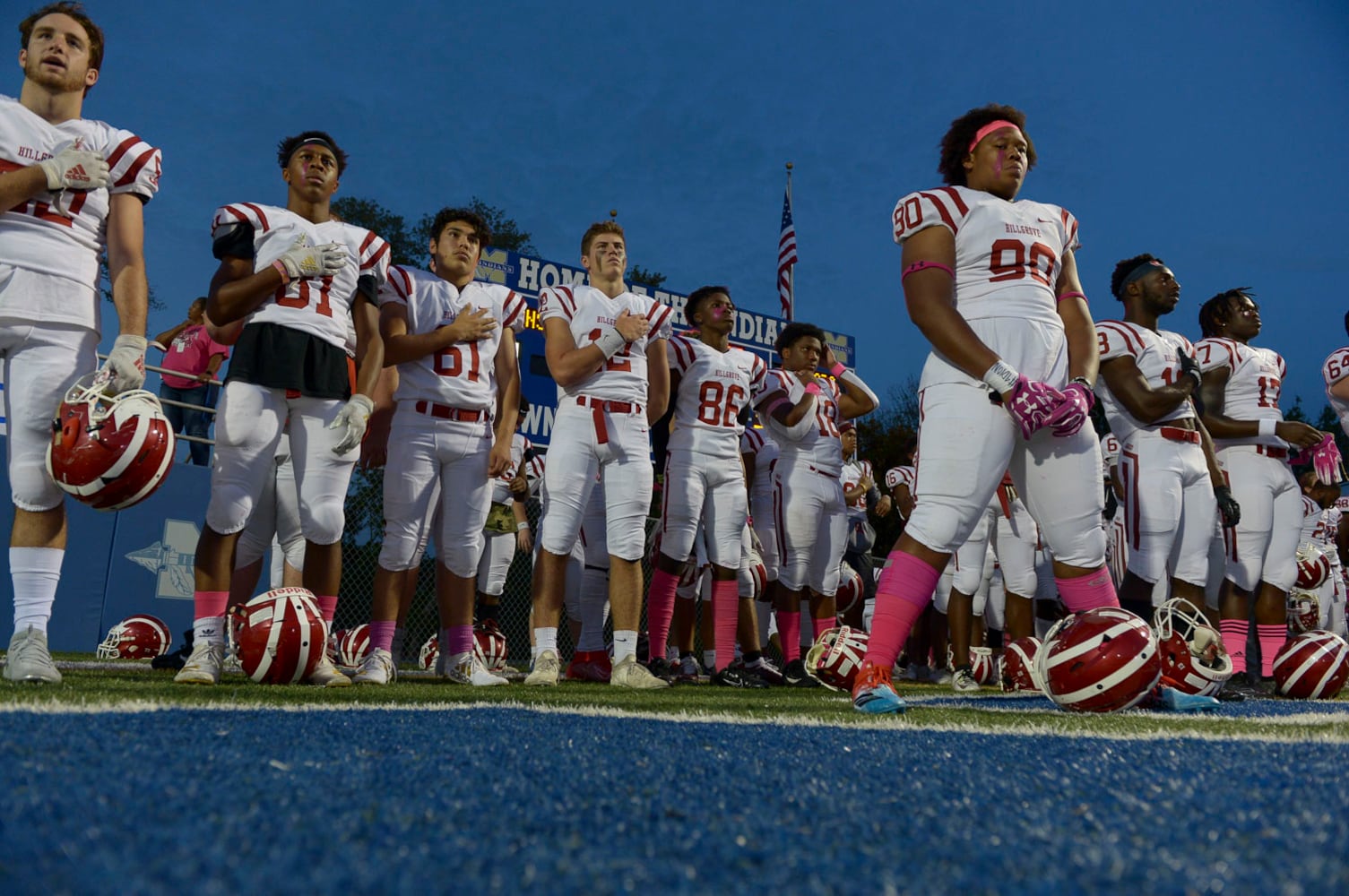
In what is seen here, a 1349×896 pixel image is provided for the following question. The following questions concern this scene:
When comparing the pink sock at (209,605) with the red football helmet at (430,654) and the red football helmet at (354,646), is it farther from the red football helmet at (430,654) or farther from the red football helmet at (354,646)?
the red football helmet at (430,654)

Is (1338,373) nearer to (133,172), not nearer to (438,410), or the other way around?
(438,410)

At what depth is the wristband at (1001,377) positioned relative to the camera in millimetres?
3213

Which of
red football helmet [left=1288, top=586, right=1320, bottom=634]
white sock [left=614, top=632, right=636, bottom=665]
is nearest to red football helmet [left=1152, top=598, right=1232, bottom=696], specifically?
white sock [left=614, top=632, right=636, bottom=665]

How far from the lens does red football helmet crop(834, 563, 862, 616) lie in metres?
9.35

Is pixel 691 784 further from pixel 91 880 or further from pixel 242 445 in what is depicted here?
pixel 242 445

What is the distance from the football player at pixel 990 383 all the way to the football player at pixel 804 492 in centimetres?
316

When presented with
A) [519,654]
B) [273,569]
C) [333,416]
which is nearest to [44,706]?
[333,416]

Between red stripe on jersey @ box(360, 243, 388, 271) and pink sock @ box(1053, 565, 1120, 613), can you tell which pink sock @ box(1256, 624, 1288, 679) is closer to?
pink sock @ box(1053, 565, 1120, 613)

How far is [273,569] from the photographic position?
21.8 feet

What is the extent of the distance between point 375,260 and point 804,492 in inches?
138

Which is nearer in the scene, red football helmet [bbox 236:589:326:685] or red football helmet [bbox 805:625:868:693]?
red football helmet [bbox 236:589:326:685]

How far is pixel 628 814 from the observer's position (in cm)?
127

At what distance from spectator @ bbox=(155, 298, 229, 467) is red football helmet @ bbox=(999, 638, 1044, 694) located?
22.6 ft

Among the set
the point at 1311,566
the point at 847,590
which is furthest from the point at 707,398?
the point at 1311,566
